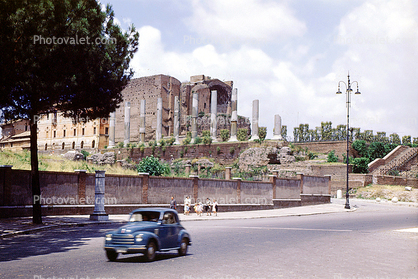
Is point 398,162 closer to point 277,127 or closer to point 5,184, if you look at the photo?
point 277,127

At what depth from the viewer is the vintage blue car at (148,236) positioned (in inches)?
380

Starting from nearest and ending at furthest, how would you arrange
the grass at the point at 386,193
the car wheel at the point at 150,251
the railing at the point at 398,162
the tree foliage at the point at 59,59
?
1. the car wheel at the point at 150,251
2. the tree foliage at the point at 59,59
3. the grass at the point at 386,193
4. the railing at the point at 398,162

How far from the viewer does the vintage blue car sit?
380 inches

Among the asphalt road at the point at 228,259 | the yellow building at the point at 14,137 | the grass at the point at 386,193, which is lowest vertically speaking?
the grass at the point at 386,193

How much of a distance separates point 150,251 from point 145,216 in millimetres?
1078

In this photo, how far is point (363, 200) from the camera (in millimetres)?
47656

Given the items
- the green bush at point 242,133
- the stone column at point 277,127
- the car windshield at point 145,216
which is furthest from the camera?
the green bush at point 242,133

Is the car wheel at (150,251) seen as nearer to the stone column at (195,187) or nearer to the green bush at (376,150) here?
the stone column at (195,187)

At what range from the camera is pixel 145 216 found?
10.6m

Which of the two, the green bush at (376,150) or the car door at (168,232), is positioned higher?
→ the green bush at (376,150)

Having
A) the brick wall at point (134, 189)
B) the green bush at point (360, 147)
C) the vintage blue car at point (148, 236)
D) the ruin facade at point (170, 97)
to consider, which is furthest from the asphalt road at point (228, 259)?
the ruin facade at point (170, 97)

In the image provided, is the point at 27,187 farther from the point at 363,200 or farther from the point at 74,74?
the point at 363,200

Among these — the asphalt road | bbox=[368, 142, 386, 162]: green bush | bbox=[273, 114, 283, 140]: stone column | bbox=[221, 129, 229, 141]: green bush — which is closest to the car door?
the asphalt road

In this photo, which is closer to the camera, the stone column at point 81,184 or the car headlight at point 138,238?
the car headlight at point 138,238
